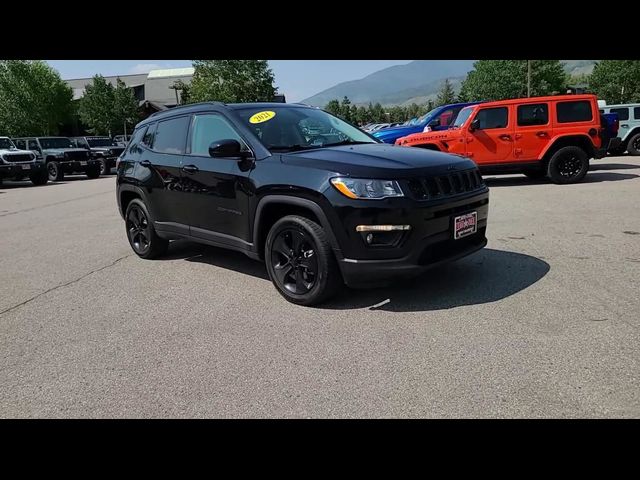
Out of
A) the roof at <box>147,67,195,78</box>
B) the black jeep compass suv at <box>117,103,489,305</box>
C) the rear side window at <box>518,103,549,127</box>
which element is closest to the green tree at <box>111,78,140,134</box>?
the roof at <box>147,67,195,78</box>

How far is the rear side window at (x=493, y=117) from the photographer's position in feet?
37.1

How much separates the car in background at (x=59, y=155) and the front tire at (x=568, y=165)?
1927 centimetres

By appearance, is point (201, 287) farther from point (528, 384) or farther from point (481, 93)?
point (481, 93)

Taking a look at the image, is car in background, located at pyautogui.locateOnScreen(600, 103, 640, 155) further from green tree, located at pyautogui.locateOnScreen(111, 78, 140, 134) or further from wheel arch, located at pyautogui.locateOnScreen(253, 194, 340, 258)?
green tree, located at pyautogui.locateOnScreen(111, 78, 140, 134)

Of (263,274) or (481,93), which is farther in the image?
(481,93)

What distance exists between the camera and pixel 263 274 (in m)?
5.39

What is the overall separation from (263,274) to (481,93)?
174 feet

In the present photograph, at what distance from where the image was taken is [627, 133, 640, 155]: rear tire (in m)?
17.9

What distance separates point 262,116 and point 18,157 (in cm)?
1809

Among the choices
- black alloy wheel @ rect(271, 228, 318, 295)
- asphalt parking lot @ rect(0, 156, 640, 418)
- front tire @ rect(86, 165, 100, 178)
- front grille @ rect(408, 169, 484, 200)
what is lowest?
asphalt parking lot @ rect(0, 156, 640, 418)

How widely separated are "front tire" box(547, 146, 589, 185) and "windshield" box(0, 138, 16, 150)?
19.4m
